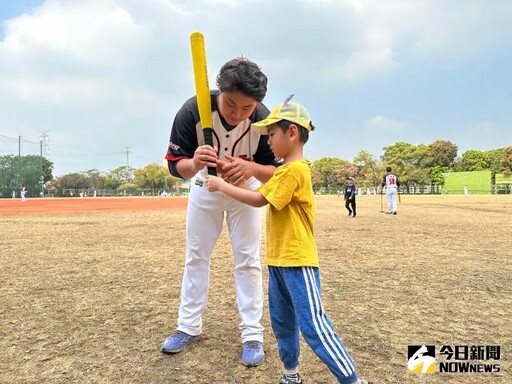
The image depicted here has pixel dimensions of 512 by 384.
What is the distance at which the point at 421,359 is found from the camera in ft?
8.28

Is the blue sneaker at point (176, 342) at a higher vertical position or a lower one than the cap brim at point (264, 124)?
lower

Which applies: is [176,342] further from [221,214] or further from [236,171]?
[236,171]

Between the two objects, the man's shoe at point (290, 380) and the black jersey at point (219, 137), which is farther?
the black jersey at point (219, 137)

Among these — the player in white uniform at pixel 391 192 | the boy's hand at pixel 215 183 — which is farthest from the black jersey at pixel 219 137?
the player in white uniform at pixel 391 192

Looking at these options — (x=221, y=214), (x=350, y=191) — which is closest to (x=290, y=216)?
(x=221, y=214)

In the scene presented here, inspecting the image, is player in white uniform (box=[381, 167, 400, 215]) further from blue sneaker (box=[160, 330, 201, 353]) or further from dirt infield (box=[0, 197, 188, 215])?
blue sneaker (box=[160, 330, 201, 353])

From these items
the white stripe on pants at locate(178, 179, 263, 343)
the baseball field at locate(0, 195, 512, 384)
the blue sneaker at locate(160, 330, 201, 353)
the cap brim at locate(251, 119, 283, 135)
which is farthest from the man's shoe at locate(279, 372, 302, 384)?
the cap brim at locate(251, 119, 283, 135)

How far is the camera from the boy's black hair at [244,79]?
2264mm

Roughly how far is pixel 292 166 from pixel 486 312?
2.48 metres

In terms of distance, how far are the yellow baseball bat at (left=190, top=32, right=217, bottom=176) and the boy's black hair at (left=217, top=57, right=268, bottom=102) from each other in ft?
0.67

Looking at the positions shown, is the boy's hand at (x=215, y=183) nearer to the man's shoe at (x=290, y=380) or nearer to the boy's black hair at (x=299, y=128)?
the boy's black hair at (x=299, y=128)

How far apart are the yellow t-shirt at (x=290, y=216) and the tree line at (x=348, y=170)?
60210 mm

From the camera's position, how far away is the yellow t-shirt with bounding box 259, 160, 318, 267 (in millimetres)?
2062

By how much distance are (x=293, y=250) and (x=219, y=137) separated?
3.20ft
